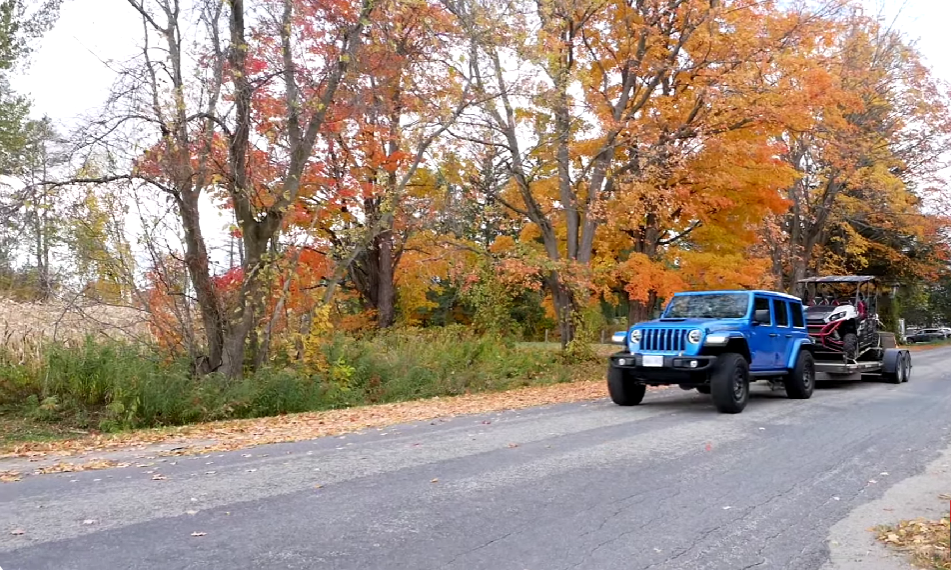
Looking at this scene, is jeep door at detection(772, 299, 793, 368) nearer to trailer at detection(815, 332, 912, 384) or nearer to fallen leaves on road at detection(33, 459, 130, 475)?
trailer at detection(815, 332, 912, 384)

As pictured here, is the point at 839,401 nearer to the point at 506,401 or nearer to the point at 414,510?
the point at 506,401

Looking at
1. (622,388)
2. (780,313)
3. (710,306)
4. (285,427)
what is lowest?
(285,427)

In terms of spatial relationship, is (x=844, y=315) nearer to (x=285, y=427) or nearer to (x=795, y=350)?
(x=795, y=350)

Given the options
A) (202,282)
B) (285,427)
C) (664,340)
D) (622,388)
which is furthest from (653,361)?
(202,282)

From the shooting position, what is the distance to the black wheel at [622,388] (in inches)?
486

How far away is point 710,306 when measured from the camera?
1316 centimetres

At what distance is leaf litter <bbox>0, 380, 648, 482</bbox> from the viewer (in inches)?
350

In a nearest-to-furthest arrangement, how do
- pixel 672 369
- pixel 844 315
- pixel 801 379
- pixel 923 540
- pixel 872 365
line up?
pixel 923 540, pixel 672 369, pixel 801 379, pixel 844 315, pixel 872 365

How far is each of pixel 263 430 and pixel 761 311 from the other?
8702 mm

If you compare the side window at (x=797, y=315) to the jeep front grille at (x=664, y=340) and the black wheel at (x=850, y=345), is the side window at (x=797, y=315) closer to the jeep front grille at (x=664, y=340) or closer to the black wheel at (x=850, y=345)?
the black wheel at (x=850, y=345)

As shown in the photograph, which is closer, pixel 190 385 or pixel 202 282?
pixel 190 385

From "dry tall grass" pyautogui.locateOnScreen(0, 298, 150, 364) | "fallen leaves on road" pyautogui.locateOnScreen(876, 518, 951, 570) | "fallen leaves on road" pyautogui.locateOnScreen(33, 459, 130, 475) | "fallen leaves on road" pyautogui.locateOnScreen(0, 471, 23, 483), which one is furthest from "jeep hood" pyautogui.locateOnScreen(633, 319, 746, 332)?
"dry tall grass" pyautogui.locateOnScreen(0, 298, 150, 364)

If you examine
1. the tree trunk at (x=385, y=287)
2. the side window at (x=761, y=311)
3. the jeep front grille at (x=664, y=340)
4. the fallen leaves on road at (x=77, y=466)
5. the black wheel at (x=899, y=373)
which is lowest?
the black wheel at (x=899, y=373)

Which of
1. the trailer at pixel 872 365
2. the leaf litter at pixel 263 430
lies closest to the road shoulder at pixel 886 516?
the leaf litter at pixel 263 430
